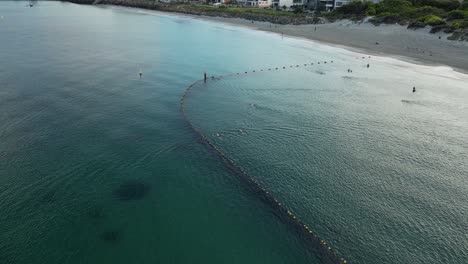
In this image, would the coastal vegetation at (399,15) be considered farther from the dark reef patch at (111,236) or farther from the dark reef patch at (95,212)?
the dark reef patch at (95,212)

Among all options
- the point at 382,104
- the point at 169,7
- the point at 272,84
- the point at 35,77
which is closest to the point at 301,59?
the point at 272,84

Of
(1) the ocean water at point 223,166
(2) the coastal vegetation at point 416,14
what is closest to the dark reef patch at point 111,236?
(1) the ocean water at point 223,166

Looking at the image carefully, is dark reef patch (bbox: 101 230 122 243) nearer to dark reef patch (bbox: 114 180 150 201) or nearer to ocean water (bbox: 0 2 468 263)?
ocean water (bbox: 0 2 468 263)

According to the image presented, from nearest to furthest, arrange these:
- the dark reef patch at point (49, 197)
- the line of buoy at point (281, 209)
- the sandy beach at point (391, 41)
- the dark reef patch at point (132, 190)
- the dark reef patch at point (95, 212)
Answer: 1. the line of buoy at point (281, 209)
2. the dark reef patch at point (95, 212)
3. the dark reef patch at point (49, 197)
4. the dark reef patch at point (132, 190)
5. the sandy beach at point (391, 41)

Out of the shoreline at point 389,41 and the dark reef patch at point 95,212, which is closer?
the dark reef patch at point 95,212

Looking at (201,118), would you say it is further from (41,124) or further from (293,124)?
(41,124)

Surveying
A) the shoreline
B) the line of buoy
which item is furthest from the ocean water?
the shoreline
